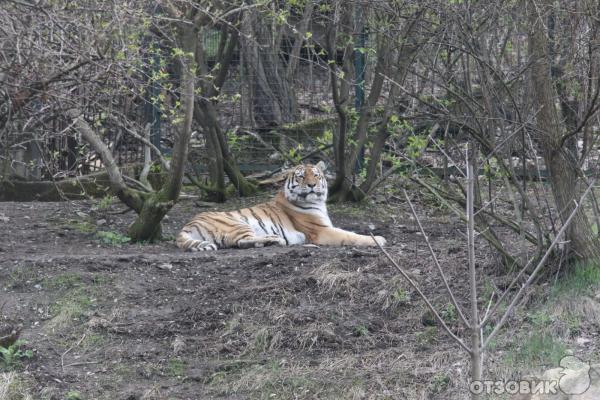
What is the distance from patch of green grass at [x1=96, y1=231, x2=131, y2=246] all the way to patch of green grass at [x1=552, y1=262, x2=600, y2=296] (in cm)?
392

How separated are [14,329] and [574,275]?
3.57m

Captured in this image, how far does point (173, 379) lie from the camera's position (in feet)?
18.1

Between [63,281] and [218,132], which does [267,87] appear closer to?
[218,132]

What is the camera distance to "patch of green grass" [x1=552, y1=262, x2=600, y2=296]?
577cm

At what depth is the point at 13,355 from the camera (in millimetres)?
5691

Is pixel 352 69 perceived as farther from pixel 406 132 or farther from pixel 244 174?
pixel 244 174

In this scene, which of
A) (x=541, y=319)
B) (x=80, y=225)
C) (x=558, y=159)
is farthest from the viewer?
(x=80, y=225)

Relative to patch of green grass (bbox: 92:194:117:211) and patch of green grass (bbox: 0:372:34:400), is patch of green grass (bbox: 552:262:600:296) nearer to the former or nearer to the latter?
patch of green grass (bbox: 0:372:34:400)

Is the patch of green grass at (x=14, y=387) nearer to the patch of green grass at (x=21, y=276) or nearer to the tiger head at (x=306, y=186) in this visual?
the patch of green grass at (x=21, y=276)

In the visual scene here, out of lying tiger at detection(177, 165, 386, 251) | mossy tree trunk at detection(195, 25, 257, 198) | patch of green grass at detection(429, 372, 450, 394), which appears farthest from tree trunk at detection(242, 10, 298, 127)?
patch of green grass at detection(429, 372, 450, 394)

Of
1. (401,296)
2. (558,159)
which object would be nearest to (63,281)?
(401,296)

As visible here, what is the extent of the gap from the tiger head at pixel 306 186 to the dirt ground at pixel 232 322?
1438mm

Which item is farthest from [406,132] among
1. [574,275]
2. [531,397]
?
[531,397]

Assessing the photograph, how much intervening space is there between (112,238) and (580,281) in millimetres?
4165
